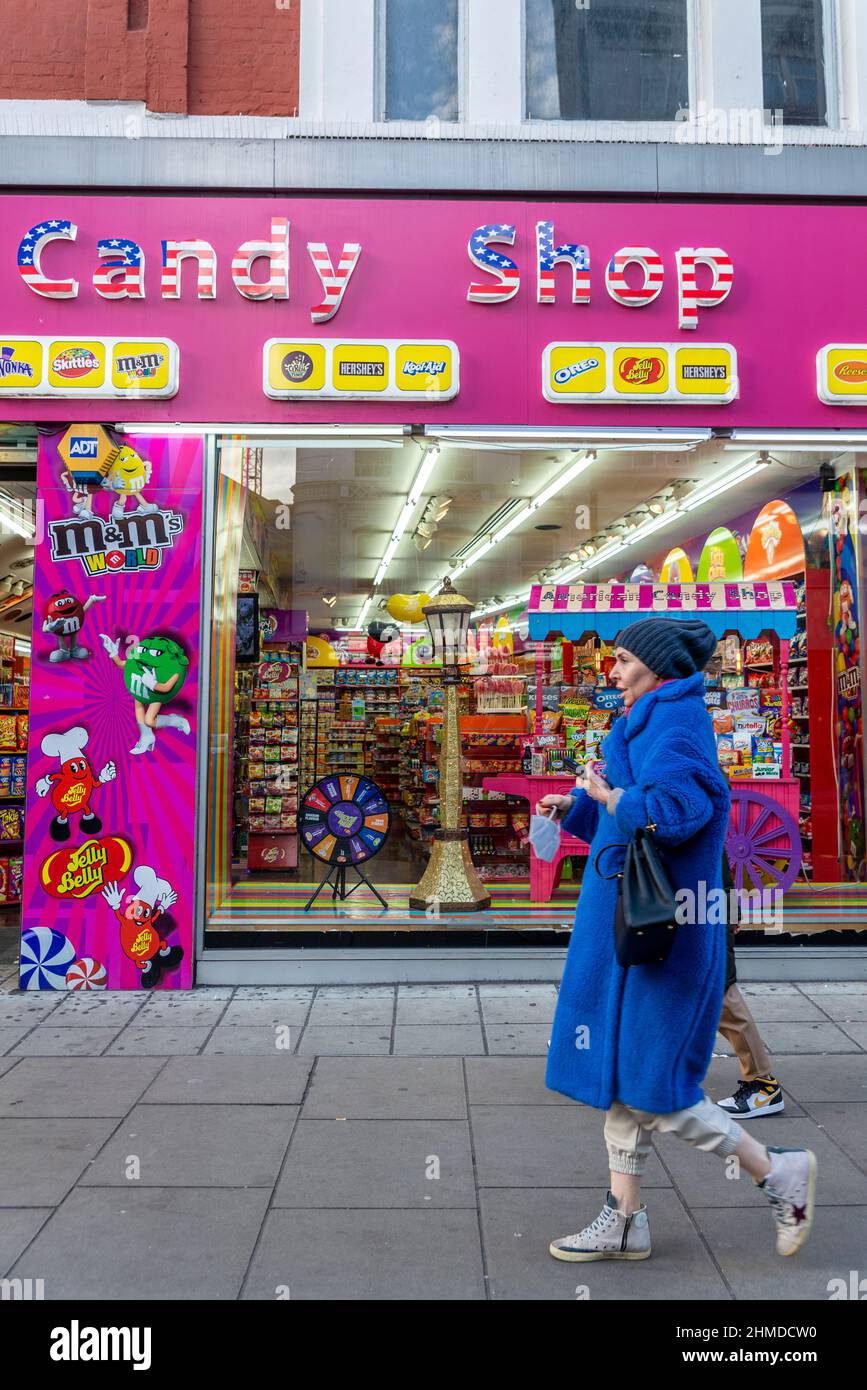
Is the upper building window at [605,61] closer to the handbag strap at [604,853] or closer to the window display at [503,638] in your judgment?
the window display at [503,638]

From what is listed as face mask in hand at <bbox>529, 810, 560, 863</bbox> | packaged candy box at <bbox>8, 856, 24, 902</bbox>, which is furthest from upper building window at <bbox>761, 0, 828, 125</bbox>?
packaged candy box at <bbox>8, 856, 24, 902</bbox>

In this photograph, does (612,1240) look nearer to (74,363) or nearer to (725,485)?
(74,363)

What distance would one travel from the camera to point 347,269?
250 inches

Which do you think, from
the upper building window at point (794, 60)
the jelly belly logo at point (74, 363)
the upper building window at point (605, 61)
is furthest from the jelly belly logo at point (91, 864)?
the upper building window at point (794, 60)

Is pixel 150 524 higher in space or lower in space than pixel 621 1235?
higher

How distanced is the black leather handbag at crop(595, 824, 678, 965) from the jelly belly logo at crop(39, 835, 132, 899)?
405 cm

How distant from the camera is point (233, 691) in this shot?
697 cm

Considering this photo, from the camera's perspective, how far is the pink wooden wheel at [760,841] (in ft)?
22.5

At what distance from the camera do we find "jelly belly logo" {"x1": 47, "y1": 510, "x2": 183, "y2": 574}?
624cm

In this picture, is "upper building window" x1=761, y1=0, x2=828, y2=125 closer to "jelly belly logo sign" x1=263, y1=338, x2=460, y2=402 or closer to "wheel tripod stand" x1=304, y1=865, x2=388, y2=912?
"jelly belly logo sign" x1=263, y1=338, x2=460, y2=402
